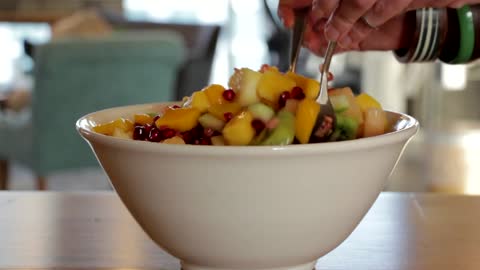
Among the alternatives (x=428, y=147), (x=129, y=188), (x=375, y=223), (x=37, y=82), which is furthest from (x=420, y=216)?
(x=428, y=147)

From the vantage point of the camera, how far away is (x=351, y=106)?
725 mm

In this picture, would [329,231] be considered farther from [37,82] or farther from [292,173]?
[37,82]

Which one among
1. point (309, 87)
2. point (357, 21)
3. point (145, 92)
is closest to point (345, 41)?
point (357, 21)

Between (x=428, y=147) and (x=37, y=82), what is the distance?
1588mm

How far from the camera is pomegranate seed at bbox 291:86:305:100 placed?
2.21ft

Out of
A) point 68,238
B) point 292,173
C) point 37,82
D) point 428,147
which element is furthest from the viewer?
point 428,147

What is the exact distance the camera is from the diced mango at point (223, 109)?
0.67 metres

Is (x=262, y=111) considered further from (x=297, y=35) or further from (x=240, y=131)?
(x=297, y=35)

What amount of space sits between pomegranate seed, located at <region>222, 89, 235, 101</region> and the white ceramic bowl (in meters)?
0.12

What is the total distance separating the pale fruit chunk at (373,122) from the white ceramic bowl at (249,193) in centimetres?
4

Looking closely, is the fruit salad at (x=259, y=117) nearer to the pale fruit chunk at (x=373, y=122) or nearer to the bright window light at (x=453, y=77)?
the pale fruit chunk at (x=373, y=122)

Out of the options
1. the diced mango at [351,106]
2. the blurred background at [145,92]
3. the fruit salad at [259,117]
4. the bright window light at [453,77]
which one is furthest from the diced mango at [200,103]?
the bright window light at [453,77]

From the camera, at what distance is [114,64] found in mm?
2994

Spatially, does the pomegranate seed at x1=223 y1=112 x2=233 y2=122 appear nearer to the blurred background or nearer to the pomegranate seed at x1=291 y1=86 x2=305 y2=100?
the pomegranate seed at x1=291 y1=86 x2=305 y2=100
